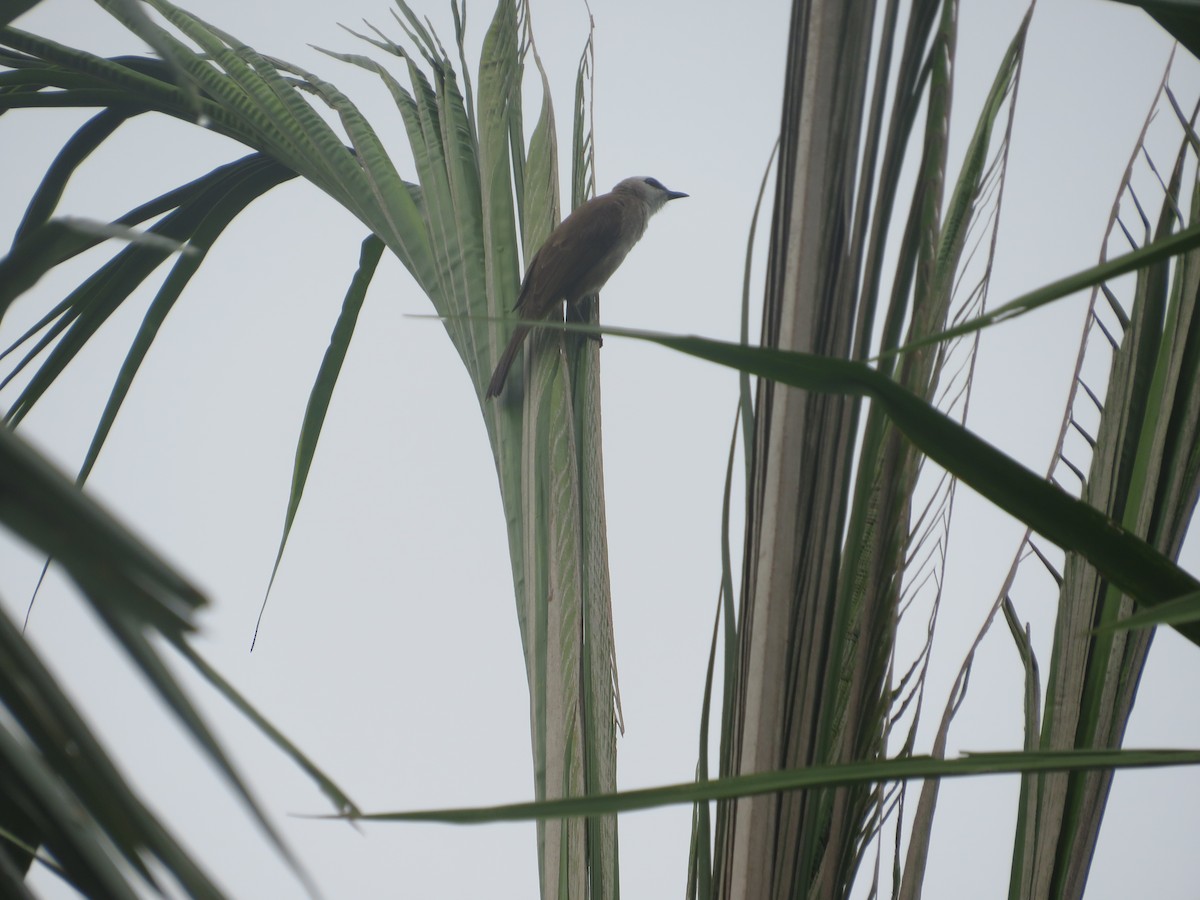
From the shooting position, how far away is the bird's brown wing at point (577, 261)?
6.82ft

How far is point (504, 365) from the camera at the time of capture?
106cm

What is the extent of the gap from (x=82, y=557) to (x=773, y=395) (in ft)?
1.39

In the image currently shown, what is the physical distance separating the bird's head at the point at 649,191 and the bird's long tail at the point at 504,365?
2.07 meters

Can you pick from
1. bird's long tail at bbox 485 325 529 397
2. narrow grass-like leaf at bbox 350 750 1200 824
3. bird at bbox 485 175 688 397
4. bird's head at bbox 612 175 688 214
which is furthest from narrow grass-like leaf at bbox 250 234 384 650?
bird's head at bbox 612 175 688 214

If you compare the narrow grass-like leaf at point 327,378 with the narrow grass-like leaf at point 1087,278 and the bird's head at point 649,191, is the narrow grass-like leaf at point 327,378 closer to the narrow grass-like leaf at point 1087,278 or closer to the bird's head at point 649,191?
the narrow grass-like leaf at point 1087,278

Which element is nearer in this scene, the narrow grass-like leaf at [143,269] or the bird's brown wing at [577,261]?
the narrow grass-like leaf at [143,269]

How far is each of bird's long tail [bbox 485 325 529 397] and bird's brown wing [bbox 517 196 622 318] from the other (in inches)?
31.0

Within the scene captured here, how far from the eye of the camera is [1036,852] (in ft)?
2.05

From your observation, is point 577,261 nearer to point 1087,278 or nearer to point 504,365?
point 504,365

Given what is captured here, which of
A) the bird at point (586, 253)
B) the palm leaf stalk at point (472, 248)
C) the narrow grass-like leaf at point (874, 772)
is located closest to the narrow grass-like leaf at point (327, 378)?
the palm leaf stalk at point (472, 248)

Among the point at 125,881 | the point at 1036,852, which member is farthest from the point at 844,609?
the point at 125,881

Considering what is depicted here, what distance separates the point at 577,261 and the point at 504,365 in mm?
1287

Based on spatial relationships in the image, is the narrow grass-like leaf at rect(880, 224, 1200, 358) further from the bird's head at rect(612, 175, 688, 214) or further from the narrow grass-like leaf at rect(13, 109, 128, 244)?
the bird's head at rect(612, 175, 688, 214)

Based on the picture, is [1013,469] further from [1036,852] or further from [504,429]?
[504,429]
